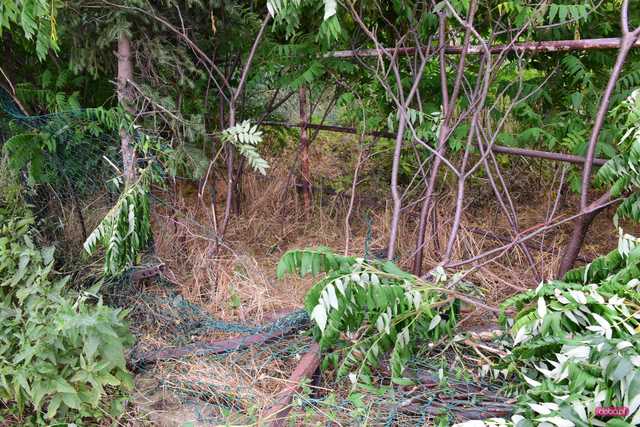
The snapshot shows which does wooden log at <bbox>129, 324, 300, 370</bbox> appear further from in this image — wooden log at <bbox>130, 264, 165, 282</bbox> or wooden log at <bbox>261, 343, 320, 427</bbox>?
wooden log at <bbox>130, 264, 165, 282</bbox>

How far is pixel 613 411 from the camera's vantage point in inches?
59.9

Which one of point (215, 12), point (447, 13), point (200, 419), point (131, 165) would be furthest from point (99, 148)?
point (447, 13)

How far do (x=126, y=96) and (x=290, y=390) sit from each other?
2.24 m

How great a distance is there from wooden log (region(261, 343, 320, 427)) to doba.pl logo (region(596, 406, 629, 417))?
1.38 metres

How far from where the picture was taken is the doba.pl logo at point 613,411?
4.96 ft

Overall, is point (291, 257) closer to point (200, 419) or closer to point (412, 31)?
point (200, 419)

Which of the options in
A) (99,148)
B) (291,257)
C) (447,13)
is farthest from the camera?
(99,148)

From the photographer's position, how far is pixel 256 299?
365 cm

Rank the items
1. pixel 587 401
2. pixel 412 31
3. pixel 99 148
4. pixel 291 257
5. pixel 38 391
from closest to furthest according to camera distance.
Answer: pixel 587 401
pixel 291 257
pixel 38 391
pixel 412 31
pixel 99 148

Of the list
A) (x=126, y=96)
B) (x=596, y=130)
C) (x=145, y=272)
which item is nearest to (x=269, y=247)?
(x=145, y=272)

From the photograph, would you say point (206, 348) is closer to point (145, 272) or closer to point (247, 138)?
point (145, 272)

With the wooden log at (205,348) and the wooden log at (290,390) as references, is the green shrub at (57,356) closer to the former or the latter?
the wooden log at (205,348)

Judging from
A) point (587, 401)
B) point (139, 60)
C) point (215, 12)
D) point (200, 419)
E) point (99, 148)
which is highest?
point (215, 12)

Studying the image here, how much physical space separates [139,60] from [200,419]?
232cm
